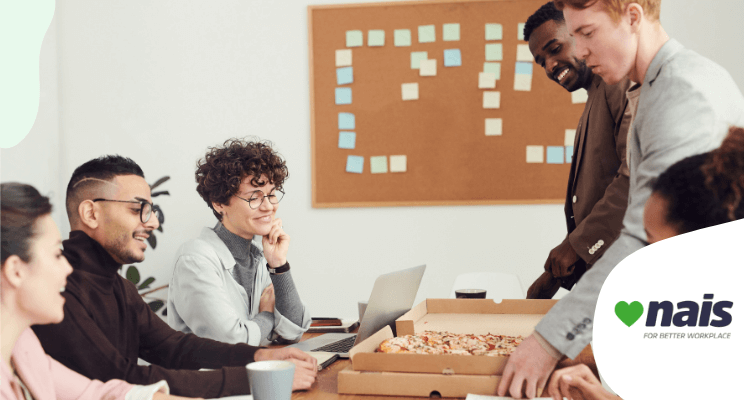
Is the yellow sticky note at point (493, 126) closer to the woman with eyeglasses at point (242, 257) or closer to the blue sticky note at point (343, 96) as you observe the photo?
the blue sticky note at point (343, 96)

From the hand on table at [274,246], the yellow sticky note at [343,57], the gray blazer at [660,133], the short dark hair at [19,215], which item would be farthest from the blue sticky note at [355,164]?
the short dark hair at [19,215]

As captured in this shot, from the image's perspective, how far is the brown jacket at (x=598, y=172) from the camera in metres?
1.02

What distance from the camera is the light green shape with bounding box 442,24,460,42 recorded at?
2.27 metres

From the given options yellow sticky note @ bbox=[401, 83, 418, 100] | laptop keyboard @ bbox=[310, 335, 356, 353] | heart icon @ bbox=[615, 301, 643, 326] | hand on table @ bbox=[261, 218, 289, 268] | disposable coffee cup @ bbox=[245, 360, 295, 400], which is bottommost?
laptop keyboard @ bbox=[310, 335, 356, 353]

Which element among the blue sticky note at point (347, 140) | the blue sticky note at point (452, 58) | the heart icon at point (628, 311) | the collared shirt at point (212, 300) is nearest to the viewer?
the heart icon at point (628, 311)

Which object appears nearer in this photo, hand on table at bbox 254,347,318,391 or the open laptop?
hand on table at bbox 254,347,318,391

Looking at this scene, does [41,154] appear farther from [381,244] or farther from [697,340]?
[381,244]

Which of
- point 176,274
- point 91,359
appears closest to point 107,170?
point 91,359

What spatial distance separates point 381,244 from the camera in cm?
224

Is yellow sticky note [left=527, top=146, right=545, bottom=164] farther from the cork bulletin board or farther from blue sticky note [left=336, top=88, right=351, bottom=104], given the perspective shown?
blue sticky note [left=336, top=88, right=351, bottom=104]

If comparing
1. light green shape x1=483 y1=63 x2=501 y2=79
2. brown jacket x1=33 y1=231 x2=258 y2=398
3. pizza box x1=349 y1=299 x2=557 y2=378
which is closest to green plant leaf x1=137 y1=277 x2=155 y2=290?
brown jacket x1=33 y1=231 x2=258 y2=398

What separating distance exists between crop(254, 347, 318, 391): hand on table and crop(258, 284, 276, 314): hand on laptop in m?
0.49

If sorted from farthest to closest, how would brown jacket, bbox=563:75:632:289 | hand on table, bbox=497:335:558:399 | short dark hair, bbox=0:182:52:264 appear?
brown jacket, bbox=563:75:632:289 < hand on table, bbox=497:335:558:399 < short dark hair, bbox=0:182:52:264

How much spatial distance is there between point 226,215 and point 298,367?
0.62 m
